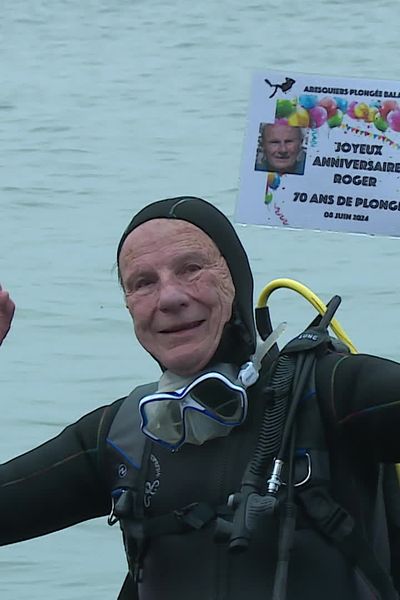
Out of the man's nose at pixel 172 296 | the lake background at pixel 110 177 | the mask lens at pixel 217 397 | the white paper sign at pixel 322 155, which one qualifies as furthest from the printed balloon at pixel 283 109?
the lake background at pixel 110 177

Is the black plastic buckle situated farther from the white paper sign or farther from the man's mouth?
the white paper sign

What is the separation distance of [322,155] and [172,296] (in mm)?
383

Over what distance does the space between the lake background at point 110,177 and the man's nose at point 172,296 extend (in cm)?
196

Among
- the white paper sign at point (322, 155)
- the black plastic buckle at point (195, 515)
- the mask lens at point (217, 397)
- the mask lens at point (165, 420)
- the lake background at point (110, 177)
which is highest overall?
the white paper sign at point (322, 155)

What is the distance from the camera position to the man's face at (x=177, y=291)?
2170 millimetres

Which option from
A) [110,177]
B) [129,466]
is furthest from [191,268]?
[110,177]

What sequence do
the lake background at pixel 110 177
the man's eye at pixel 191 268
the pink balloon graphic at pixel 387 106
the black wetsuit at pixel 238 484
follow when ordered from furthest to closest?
the lake background at pixel 110 177, the pink balloon graphic at pixel 387 106, the man's eye at pixel 191 268, the black wetsuit at pixel 238 484

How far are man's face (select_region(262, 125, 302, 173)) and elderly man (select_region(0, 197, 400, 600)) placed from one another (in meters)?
0.20

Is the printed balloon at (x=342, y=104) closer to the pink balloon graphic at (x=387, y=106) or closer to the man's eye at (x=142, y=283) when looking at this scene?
the pink balloon graphic at (x=387, y=106)

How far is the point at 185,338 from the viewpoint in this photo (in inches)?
85.5

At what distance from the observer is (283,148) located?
7.91ft

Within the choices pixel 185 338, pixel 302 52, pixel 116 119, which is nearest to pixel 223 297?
pixel 185 338

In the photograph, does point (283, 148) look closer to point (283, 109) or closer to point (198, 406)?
point (283, 109)

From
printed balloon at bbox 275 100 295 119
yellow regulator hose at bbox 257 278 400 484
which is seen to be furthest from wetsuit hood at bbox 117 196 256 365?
printed balloon at bbox 275 100 295 119
